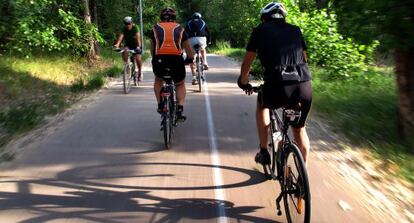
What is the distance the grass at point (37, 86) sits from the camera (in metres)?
8.84

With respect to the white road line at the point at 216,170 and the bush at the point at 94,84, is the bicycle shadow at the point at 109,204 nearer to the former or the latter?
the white road line at the point at 216,170

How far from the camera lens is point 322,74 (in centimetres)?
1393

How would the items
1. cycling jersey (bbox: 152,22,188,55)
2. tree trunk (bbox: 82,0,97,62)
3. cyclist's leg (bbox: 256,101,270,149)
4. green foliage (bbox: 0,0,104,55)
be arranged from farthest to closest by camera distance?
tree trunk (bbox: 82,0,97,62), green foliage (bbox: 0,0,104,55), cycling jersey (bbox: 152,22,188,55), cyclist's leg (bbox: 256,101,270,149)

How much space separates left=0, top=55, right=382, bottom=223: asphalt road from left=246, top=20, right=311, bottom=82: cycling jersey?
1.37 meters

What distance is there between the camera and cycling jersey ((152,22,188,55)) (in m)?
7.30

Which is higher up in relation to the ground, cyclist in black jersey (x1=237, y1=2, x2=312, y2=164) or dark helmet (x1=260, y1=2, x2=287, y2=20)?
dark helmet (x1=260, y1=2, x2=287, y2=20)

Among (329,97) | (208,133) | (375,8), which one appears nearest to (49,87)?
(208,133)

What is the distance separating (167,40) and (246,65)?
2785 millimetres

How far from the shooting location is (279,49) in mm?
4379

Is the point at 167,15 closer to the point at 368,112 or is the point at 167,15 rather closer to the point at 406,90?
the point at 406,90

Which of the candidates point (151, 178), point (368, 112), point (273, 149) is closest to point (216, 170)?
point (151, 178)

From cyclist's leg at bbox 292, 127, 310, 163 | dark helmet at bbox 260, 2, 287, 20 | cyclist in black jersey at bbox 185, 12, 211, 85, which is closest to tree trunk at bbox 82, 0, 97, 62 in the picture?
cyclist in black jersey at bbox 185, 12, 211, 85

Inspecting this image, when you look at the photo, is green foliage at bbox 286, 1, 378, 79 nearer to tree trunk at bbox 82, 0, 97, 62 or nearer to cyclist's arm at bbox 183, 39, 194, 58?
cyclist's arm at bbox 183, 39, 194, 58

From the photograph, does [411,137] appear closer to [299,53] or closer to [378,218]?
[378,218]
